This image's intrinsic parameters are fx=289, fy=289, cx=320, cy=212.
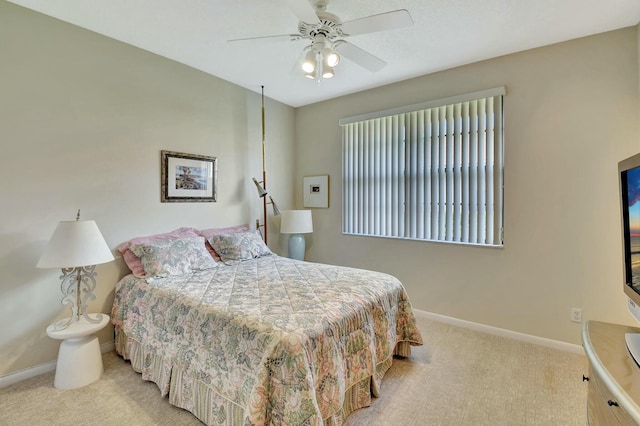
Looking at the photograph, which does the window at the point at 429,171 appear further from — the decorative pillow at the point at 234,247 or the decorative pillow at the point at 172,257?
the decorative pillow at the point at 172,257

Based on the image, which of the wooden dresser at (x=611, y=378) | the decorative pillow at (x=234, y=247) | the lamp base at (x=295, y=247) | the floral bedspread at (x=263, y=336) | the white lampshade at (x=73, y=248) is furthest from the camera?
the lamp base at (x=295, y=247)

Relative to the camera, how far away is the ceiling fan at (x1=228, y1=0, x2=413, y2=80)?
1.70 m

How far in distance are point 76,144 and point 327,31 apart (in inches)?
85.6

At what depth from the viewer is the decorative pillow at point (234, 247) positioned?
2969mm

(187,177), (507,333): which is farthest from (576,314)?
(187,177)

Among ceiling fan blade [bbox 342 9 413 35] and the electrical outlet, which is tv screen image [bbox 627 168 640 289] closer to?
ceiling fan blade [bbox 342 9 413 35]

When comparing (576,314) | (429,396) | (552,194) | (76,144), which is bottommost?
(429,396)

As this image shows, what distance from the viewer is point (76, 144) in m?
2.35

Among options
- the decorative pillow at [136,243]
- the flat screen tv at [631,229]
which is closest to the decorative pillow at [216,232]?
the decorative pillow at [136,243]

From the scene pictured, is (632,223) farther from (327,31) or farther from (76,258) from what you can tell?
(76,258)

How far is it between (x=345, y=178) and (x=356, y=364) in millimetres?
2579

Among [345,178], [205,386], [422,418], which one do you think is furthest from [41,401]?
[345,178]

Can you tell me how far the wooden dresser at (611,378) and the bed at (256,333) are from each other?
1.06 metres

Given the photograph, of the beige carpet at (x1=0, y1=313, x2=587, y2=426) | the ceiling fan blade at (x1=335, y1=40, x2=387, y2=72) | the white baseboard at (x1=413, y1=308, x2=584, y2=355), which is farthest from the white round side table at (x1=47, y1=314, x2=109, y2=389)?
the white baseboard at (x1=413, y1=308, x2=584, y2=355)
